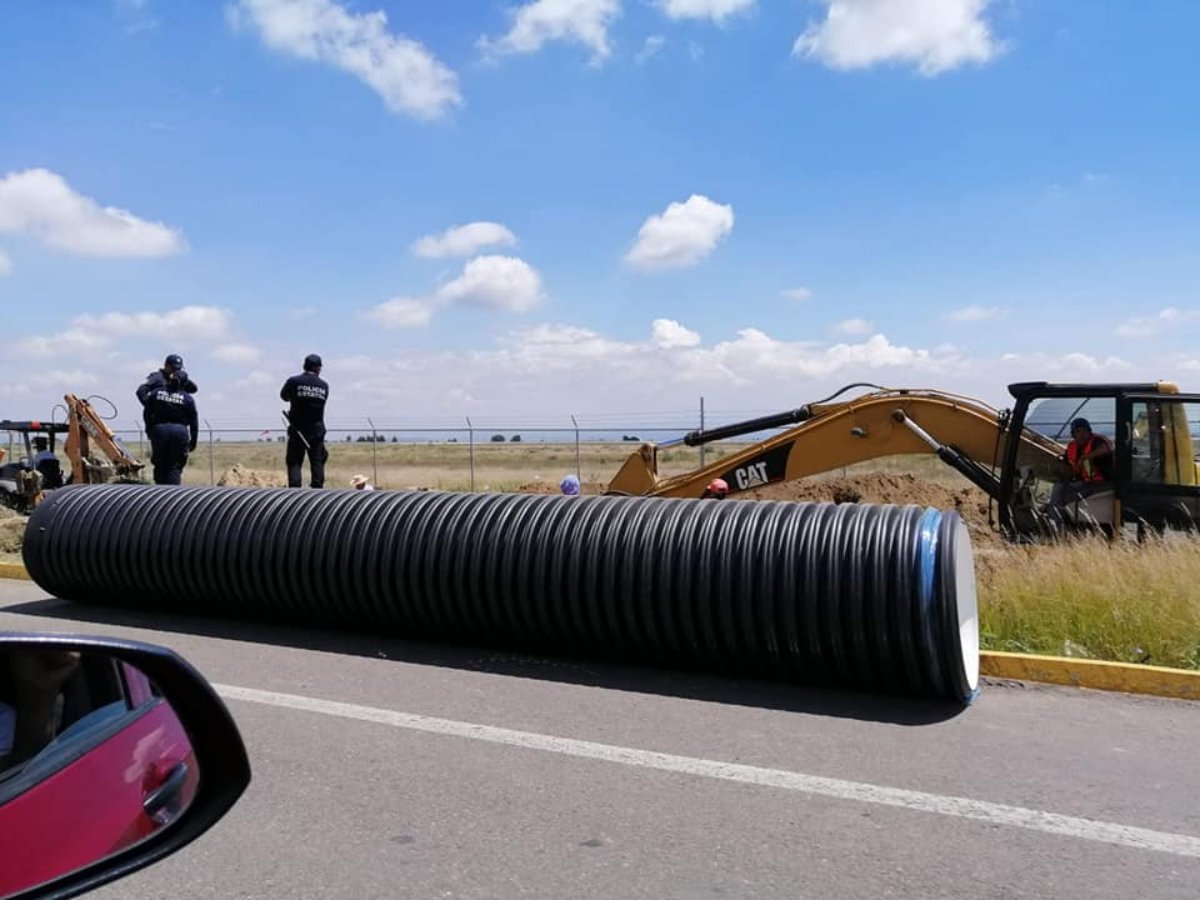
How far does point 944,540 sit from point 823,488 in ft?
46.2

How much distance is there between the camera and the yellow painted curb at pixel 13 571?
10883 mm

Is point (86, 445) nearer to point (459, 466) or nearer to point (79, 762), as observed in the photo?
point (79, 762)

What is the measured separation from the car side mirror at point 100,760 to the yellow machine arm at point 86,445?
16.2m

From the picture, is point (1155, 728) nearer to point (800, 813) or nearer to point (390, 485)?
point (800, 813)

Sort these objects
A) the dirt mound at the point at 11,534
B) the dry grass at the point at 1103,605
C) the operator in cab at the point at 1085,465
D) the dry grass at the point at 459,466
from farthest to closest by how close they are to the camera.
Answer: the dry grass at the point at 459,466
the dirt mound at the point at 11,534
the operator in cab at the point at 1085,465
the dry grass at the point at 1103,605

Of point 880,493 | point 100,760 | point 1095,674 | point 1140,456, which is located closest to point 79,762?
point 100,760

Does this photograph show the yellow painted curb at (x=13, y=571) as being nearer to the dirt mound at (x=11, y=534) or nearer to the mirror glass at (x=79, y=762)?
the dirt mound at (x=11, y=534)

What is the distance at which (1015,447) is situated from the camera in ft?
33.9

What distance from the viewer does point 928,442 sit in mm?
11016

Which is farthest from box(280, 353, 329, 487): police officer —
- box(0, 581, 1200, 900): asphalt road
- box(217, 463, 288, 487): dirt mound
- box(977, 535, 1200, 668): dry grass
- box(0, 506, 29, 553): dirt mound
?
box(217, 463, 288, 487): dirt mound

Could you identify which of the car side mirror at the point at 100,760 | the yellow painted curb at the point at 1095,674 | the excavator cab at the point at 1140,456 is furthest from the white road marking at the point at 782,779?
the excavator cab at the point at 1140,456

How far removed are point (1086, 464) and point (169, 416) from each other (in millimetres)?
9972

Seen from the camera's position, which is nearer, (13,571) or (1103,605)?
(1103,605)

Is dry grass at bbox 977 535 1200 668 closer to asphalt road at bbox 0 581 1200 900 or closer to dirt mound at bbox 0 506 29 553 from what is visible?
asphalt road at bbox 0 581 1200 900
